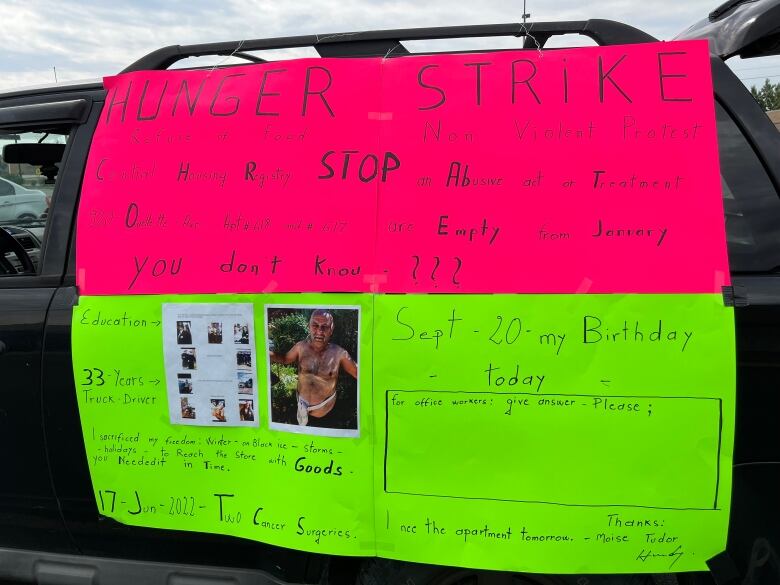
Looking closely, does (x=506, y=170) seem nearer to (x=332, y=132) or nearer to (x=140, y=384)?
(x=332, y=132)

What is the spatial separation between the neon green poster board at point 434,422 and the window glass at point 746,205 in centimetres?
19

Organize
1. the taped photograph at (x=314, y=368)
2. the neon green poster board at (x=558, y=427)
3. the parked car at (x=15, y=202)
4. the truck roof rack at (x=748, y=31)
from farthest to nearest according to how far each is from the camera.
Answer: the parked car at (x=15, y=202), the truck roof rack at (x=748, y=31), the taped photograph at (x=314, y=368), the neon green poster board at (x=558, y=427)

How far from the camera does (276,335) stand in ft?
4.81

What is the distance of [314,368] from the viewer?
1.45 m

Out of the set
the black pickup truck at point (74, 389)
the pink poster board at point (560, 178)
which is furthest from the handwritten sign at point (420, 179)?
the black pickup truck at point (74, 389)

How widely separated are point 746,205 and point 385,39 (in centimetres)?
112

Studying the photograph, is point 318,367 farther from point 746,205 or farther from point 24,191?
point 24,191

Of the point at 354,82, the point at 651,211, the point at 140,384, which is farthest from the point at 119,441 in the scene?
the point at 651,211

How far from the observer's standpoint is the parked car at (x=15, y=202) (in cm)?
217

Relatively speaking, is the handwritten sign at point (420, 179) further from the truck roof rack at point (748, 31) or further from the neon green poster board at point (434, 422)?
the truck roof rack at point (748, 31)

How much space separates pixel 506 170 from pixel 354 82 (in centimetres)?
52

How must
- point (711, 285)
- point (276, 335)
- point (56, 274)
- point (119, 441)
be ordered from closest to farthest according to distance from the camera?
point (711, 285) → point (276, 335) → point (119, 441) → point (56, 274)
